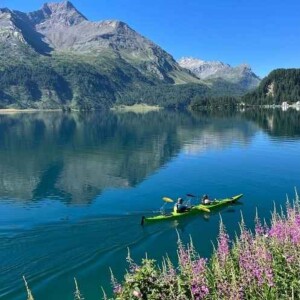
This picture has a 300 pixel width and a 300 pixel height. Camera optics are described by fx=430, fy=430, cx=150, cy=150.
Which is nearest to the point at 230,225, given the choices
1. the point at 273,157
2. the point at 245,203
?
the point at 245,203

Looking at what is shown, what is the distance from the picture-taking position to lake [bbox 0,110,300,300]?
41562mm

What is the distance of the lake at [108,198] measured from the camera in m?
41.6

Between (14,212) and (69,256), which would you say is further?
(14,212)

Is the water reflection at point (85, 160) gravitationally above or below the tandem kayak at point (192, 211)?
above

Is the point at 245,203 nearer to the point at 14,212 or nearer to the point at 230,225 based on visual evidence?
the point at 230,225

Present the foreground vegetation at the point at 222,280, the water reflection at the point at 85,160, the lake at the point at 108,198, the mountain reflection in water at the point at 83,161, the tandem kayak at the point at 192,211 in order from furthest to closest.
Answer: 1. the water reflection at the point at 85,160
2. the mountain reflection in water at the point at 83,161
3. the tandem kayak at the point at 192,211
4. the lake at the point at 108,198
5. the foreground vegetation at the point at 222,280

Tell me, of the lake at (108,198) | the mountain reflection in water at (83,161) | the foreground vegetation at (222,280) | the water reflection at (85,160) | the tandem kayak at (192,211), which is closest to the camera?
the foreground vegetation at (222,280)

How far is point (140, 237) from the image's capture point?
49562 mm

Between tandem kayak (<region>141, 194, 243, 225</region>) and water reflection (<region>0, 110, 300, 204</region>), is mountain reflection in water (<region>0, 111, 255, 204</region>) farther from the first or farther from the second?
tandem kayak (<region>141, 194, 243, 225</region>)

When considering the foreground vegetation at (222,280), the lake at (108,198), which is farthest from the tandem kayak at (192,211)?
the foreground vegetation at (222,280)

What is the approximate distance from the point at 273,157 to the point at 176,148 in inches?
1222

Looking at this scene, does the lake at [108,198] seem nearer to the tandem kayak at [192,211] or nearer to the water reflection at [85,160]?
the water reflection at [85,160]

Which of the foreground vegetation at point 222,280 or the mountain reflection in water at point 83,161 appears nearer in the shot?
the foreground vegetation at point 222,280

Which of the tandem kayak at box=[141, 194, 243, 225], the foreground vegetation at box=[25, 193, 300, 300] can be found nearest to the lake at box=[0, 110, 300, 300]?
the tandem kayak at box=[141, 194, 243, 225]
